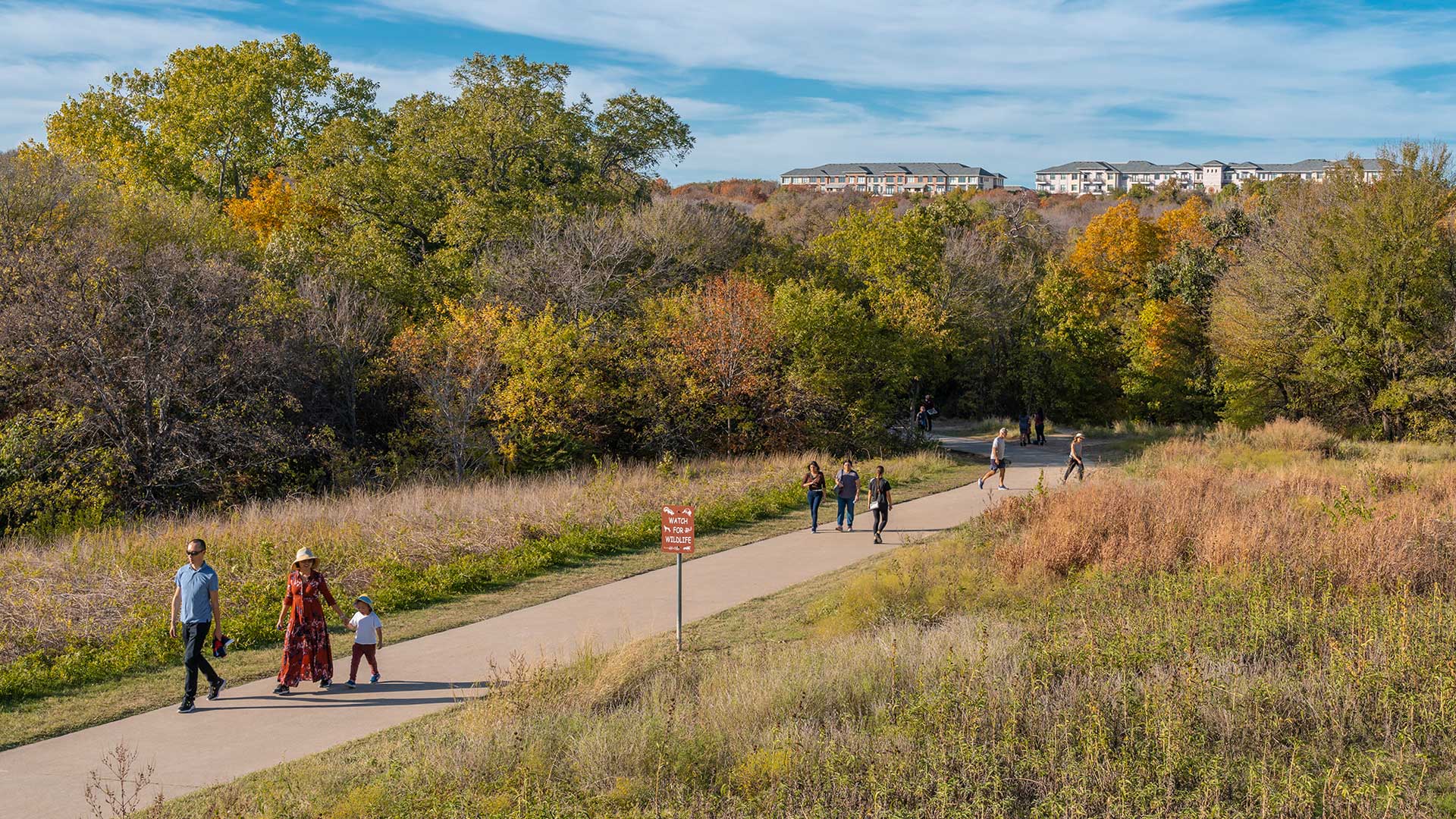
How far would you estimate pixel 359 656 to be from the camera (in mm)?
10531

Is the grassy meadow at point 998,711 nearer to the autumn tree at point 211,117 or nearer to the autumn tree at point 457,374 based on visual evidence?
the autumn tree at point 457,374

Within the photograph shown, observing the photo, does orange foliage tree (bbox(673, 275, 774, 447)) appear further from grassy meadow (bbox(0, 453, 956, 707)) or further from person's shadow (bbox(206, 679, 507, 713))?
person's shadow (bbox(206, 679, 507, 713))

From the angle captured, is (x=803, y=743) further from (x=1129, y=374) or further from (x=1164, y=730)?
(x=1129, y=374)

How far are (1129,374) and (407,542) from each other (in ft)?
133

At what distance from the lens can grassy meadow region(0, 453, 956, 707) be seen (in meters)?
11.3

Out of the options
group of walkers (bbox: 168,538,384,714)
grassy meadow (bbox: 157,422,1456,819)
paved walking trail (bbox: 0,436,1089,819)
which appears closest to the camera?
grassy meadow (bbox: 157,422,1456,819)

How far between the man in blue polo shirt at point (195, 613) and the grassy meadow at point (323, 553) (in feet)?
5.02

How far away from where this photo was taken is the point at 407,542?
15.4 m

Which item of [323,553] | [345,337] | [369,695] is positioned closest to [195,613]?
[369,695]

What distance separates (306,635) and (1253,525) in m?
12.6

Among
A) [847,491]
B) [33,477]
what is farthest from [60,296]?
[847,491]

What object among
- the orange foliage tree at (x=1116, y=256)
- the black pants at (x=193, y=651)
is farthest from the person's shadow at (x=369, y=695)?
the orange foliage tree at (x=1116, y=256)

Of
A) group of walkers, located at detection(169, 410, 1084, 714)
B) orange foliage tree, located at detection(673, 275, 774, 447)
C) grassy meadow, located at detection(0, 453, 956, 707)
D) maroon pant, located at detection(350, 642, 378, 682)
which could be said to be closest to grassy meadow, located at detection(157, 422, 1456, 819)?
maroon pant, located at detection(350, 642, 378, 682)

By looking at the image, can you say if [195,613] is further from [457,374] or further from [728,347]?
[728,347]
